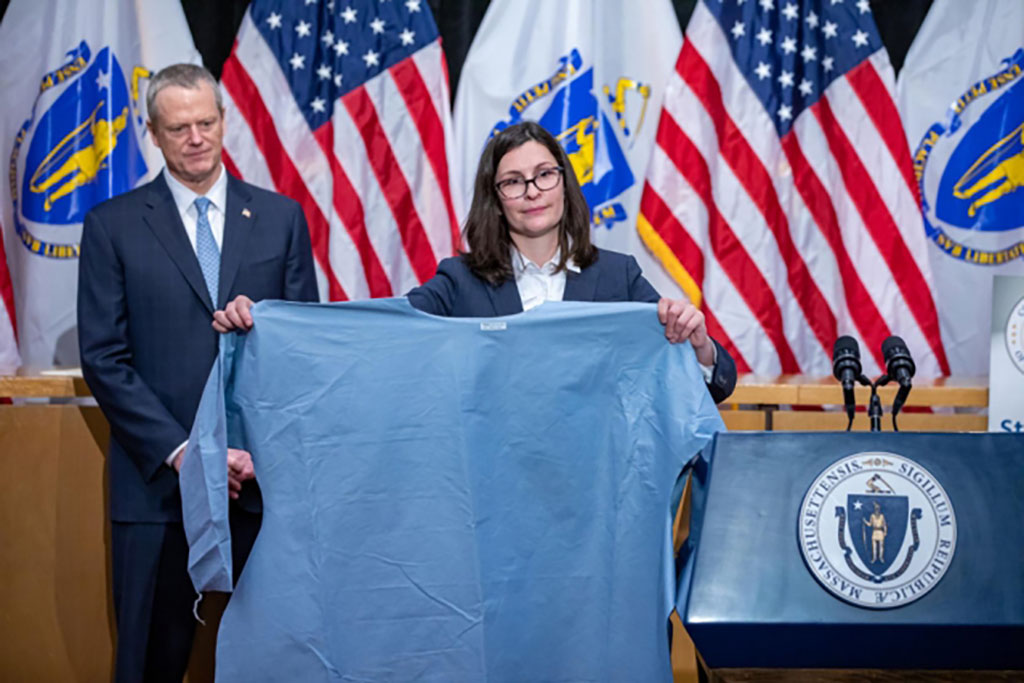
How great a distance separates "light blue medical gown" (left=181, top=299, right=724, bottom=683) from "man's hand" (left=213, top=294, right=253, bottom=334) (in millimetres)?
75

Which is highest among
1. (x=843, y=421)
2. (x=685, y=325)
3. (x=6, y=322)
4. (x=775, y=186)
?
(x=775, y=186)

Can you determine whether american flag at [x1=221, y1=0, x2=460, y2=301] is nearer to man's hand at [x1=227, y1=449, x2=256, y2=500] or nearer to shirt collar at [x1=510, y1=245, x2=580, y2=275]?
shirt collar at [x1=510, y1=245, x2=580, y2=275]

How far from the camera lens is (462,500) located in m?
2.10

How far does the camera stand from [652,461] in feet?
6.81

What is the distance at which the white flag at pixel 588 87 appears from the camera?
355cm

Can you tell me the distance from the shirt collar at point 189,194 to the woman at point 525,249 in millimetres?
418

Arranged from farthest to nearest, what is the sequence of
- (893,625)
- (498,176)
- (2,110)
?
(2,110) < (498,176) < (893,625)

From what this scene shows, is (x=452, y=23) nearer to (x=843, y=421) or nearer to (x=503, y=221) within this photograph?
(x=503, y=221)

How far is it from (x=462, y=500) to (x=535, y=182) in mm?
691

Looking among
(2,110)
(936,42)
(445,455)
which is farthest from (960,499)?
(2,110)

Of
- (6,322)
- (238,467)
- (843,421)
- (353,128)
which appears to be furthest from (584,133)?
(6,322)

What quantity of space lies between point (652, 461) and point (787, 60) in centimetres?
205

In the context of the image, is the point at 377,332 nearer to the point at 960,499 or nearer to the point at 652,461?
the point at 652,461

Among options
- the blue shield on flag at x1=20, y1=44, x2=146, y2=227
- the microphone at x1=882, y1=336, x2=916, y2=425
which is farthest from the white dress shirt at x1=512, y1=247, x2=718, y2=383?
the blue shield on flag at x1=20, y1=44, x2=146, y2=227
